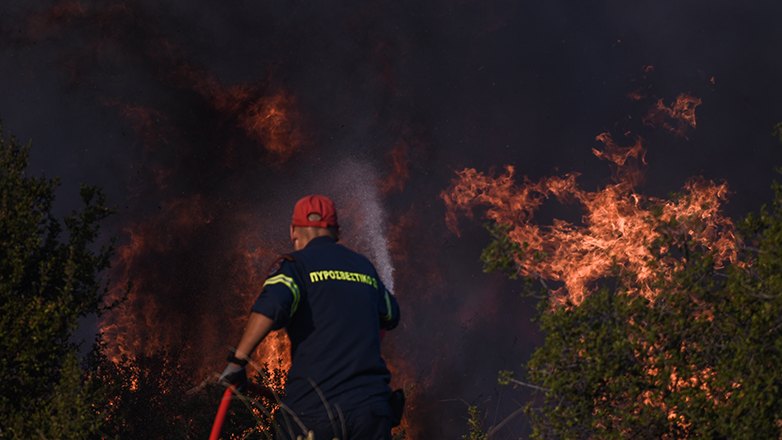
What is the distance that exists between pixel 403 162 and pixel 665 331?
33.2 m

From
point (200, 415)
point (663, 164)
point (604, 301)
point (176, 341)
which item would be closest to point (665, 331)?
point (604, 301)

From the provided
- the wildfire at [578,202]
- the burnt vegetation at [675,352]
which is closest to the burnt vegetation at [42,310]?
the burnt vegetation at [675,352]

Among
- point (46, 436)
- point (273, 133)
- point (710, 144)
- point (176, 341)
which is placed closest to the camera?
point (46, 436)

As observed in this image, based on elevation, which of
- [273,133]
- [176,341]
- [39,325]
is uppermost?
[273,133]

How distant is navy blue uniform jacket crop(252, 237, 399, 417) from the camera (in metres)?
4.52

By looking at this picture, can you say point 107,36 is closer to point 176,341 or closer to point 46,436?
point 176,341

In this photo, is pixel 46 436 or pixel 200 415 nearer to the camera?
pixel 46 436

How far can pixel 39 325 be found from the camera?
7.08 metres

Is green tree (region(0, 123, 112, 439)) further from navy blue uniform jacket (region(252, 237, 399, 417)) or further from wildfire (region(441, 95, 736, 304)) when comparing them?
wildfire (region(441, 95, 736, 304))

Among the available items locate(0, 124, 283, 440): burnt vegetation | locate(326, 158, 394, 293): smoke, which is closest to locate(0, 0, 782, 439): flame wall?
locate(326, 158, 394, 293): smoke

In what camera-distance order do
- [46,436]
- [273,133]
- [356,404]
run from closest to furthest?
[356,404]
[46,436]
[273,133]

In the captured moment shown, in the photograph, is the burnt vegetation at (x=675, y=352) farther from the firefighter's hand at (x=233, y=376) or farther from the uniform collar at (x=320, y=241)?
the firefighter's hand at (x=233, y=376)

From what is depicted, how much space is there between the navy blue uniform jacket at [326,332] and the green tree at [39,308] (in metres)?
3.59

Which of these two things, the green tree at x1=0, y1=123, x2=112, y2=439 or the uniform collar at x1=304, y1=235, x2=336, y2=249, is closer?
Answer: the uniform collar at x1=304, y1=235, x2=336, y2=249
